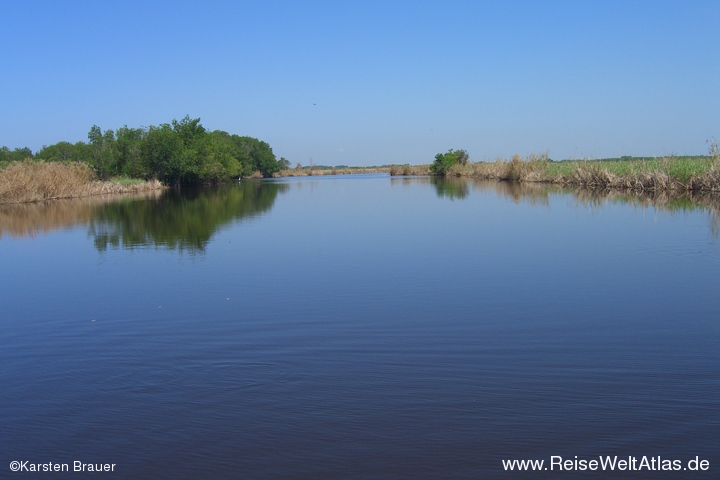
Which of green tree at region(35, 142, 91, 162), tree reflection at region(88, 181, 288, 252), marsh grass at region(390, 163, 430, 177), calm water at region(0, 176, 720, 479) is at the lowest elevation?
calm water at region(0, 176, 720, 479)

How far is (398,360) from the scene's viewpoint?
5.30 m

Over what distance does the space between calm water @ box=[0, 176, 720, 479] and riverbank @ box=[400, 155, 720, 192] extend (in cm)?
1431

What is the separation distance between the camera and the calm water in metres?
3.75

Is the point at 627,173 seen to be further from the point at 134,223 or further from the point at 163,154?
the point at 163,154

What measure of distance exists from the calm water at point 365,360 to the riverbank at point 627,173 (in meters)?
14.3

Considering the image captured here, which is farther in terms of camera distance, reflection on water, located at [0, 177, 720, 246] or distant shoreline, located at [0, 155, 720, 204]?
distant shoreline, located at [0, 155, 720, 204]

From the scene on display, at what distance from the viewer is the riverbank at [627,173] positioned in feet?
79.3

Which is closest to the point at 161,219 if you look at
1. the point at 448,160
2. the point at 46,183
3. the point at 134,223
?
the point at 134,223

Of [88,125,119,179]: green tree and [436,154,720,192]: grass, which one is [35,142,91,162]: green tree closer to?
[88,125,119,179]: green tree

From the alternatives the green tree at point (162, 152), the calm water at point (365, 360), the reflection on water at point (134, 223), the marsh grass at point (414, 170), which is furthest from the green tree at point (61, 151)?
the calm water at point (365, 360)

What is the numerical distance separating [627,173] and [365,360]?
27327 millimetres

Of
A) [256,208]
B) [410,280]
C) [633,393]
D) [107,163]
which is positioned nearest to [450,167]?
[107,163]

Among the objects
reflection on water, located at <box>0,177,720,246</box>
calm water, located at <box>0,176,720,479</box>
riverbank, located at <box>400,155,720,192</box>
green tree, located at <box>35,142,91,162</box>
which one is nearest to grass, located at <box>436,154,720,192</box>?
riverbank, located at <box>400,155,720,192</box>

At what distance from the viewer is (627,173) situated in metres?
29.0
